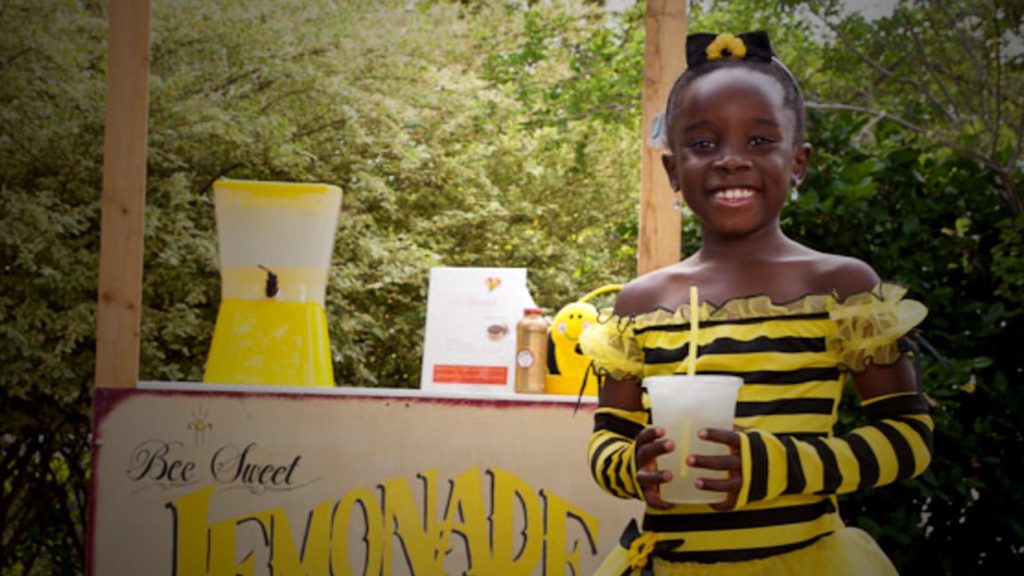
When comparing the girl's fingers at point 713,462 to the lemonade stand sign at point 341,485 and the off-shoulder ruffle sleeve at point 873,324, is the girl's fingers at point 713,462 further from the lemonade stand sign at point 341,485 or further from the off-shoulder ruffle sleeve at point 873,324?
the lemonade stand sign at point 341,485

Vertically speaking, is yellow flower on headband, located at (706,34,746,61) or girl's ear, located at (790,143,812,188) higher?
yellow flower on headband, located at (706,34,746,61)

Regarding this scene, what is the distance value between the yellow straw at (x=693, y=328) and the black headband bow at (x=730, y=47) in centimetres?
27

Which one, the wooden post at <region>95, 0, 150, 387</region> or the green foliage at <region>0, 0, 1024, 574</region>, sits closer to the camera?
the wooden post at <region>95, 0, 150, 387</region>

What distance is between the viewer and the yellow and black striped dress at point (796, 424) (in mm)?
1164

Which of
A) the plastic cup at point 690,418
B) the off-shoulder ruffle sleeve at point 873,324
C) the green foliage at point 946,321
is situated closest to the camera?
the plastic cup at point 690,418

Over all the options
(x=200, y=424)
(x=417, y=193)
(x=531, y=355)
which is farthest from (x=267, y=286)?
(x=417, y=193)

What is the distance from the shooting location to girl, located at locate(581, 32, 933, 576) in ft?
3.77

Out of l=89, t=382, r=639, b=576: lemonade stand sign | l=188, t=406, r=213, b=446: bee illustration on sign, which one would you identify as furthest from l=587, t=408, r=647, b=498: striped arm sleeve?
l=188, t=406, r=213, b=446: bee illustration on sign

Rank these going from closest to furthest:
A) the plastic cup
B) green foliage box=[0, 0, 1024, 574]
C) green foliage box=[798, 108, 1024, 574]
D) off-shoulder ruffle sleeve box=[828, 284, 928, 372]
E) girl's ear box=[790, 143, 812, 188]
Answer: the plastic cup < off-shoulder ruffle sleeve box=[828, 284, 928, 372] < girl's ear box=[790, 143, 812, 188] < green foliage box=[798, 108, 1024, 574] < green foliage box=[0, 0, 1024, 574]

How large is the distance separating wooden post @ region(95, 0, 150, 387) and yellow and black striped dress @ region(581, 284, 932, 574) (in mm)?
1200

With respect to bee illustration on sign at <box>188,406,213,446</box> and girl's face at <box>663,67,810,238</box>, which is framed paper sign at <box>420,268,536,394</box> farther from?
girl's face at <box>663,67,810,238</box>

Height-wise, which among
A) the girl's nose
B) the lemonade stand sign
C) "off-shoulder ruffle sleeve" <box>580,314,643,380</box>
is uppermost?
the girl's nose

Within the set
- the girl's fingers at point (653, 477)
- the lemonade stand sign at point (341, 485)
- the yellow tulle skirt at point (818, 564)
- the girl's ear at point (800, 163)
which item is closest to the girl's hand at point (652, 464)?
the girl's fingers at point (653, 477)

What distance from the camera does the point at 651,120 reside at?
2.15 meters
